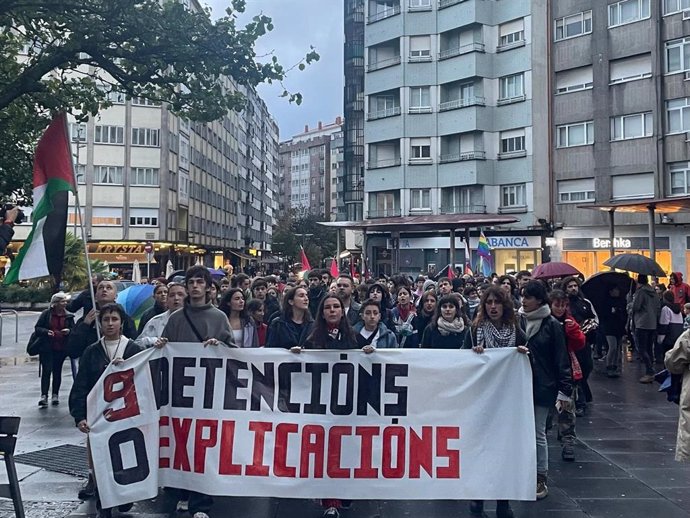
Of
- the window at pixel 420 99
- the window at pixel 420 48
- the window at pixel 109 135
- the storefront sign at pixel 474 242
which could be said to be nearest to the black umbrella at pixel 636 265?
the storefront sign at pixel 474 242

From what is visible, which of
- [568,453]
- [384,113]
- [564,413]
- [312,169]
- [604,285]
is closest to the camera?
[568,453]

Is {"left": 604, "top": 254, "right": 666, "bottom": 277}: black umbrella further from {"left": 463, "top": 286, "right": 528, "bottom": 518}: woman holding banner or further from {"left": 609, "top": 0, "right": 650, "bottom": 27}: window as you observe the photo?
{"left": 609, "top": 0, "right": 650, "bottom": 27}: window

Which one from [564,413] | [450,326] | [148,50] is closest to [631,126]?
[148,50]

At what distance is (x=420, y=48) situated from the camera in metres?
43.4

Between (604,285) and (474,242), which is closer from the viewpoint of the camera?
(604,285)

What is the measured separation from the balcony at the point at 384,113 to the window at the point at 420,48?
10.5ft

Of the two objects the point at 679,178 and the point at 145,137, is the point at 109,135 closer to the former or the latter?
the point at 145,137

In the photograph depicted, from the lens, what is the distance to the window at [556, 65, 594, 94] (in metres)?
37.2

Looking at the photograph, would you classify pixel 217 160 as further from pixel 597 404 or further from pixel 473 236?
pixel 597 404

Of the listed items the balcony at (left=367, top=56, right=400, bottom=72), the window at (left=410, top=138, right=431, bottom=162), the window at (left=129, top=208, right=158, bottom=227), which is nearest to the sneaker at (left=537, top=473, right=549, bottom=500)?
the window at (left=410, top=138, right=431, bottom=162)

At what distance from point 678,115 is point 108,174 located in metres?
37.6

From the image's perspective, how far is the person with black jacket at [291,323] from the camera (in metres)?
6.92

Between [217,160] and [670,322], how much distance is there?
6316 centimetres

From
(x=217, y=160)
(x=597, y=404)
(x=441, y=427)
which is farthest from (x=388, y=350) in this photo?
Answer: (x=217, y=160)
